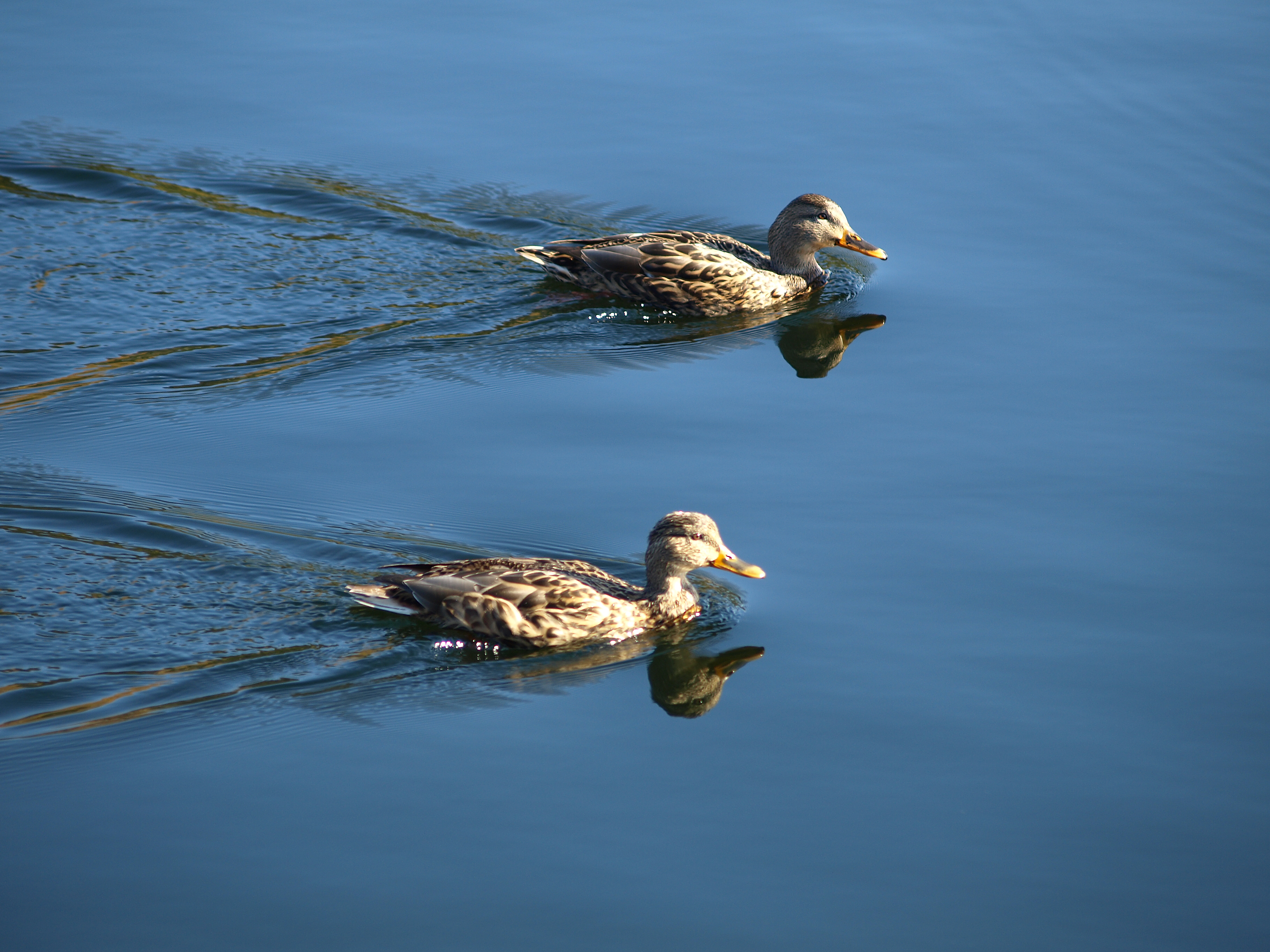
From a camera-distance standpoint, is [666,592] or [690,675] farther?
[666,592]

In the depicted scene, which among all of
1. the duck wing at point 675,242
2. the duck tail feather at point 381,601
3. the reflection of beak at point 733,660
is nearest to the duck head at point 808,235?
the duck wing at point 675,242

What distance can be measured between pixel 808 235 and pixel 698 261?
3.35 feet

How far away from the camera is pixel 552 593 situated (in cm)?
780

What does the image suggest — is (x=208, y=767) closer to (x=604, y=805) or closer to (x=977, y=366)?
(x=604, y=805)

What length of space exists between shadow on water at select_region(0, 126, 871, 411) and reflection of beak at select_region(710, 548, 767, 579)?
131 inches

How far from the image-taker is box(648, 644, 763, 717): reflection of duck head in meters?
7.45

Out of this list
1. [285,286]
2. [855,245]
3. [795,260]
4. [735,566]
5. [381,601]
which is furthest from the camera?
[795,260]

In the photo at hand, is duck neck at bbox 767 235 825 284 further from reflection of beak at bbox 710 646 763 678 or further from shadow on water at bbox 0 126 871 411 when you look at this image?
reflection of beak at bbox 710 646 763 678

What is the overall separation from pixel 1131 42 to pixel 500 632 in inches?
451

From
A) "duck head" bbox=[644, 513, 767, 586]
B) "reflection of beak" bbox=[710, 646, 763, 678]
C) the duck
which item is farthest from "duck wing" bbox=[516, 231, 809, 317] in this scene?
"reflection of beak" bbox=[710, 646, 763, 678]

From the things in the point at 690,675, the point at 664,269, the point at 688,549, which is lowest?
the point at 690,675

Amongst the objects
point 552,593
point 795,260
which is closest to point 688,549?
point 552,593

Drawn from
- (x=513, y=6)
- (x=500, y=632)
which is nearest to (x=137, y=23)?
(x=513, y=6)

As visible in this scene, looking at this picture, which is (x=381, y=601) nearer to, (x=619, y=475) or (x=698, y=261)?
(x=619, y=475)
